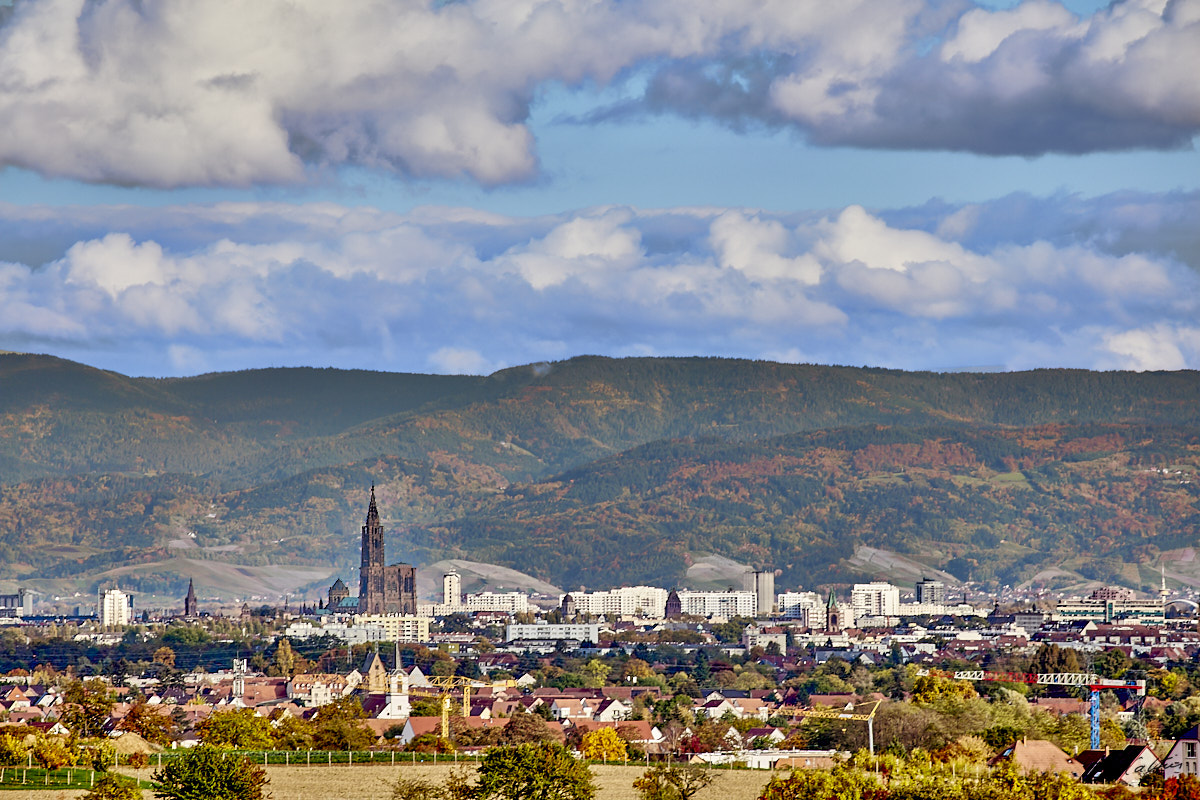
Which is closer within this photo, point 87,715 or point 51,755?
point 51,755

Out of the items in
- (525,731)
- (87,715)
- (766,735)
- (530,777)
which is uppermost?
(87,715)

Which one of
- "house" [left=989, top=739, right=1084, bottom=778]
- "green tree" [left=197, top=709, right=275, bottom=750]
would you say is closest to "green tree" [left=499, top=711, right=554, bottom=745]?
"green tree" [left=197, top=709, right=275, bottom=750]

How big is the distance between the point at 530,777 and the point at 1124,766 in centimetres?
2321

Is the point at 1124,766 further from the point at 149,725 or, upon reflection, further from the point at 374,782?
the point at 149,725

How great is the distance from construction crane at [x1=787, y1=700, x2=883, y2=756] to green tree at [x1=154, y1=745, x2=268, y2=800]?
30140 mm

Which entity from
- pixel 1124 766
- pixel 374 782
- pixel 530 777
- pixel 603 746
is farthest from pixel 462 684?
pixel 530 777

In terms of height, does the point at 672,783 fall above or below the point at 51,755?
below

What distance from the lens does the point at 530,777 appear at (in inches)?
2963

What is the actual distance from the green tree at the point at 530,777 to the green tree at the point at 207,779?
751 cm

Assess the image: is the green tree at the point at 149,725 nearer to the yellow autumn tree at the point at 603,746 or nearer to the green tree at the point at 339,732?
the green tree at the point at 339,732

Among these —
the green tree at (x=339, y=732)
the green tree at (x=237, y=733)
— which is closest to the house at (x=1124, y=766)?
the green tree at (x=339, y=732)

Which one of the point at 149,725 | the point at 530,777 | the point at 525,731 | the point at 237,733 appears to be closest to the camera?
the point at 530,777

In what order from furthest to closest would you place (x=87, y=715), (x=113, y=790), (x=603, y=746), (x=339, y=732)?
1. (x=87, y=715)
2. (x=339, y=732)
3. (x=603, y=746)
4. (x=113, y=790)

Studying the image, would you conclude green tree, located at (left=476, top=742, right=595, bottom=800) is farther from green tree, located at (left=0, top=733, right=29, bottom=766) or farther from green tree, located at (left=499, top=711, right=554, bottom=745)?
green tree, located at (left=499, top=711, right=554, bottom=745)
